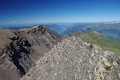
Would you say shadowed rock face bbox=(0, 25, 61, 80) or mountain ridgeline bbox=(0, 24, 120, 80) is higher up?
mountain ridgeline bbox=(0, 24, 120, 80)

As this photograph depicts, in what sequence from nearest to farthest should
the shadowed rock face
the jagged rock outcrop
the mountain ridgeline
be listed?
the jagged rock outcrop → the mountain ridgeline → the shadowed rock face

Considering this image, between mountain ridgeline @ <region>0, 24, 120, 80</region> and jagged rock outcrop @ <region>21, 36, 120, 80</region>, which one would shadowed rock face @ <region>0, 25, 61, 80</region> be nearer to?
mountain ridgeline @ <region>0, 24, 120, 80</region>

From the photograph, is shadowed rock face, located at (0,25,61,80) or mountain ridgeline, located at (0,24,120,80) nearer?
mountain ridgeline, located at (0,24,120,80)

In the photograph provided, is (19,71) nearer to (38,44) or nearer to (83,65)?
(38,44)

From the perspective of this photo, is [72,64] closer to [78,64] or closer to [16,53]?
[78,64]

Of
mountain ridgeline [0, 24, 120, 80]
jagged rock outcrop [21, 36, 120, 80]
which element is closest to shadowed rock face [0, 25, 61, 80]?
mountain ridgeline [0, 24, 120, 80]

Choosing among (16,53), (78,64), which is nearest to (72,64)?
(78,64)

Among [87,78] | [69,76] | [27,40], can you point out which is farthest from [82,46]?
[27,40]

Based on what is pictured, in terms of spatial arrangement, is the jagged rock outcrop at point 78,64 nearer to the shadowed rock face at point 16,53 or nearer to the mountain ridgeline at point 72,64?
the mountain ridgeline at point 72,64
